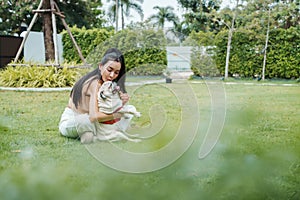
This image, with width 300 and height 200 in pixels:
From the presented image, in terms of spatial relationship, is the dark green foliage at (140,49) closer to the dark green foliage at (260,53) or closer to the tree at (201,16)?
the tree at (201,16)

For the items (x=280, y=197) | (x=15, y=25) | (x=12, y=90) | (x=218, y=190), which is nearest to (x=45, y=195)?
(x=218, y=190)

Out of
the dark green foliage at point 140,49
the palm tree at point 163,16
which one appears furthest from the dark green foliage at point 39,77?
the dark green foliage at point 140,49

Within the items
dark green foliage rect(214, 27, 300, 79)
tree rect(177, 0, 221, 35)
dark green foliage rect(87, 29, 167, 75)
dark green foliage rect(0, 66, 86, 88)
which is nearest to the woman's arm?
dark green foliage rect(87, 29, 167, 75)

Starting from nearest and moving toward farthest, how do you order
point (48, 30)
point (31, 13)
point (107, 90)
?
point (107, 90) → point (48, 30) → point (31, 13)

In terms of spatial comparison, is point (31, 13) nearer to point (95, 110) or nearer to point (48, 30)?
point (48, 30)

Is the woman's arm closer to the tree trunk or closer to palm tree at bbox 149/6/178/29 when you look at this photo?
palm tree at bbox 149/6/178/29

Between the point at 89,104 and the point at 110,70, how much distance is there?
16.1 inches

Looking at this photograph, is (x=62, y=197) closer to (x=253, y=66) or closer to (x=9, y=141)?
(x=9, y=141)

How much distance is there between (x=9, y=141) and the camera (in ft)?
6.15

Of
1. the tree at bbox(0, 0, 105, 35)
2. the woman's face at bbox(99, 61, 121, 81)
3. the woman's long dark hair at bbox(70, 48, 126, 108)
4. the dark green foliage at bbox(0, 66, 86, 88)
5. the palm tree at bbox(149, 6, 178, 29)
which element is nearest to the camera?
the woman's long dark hair at bbox(70, 48, 126, 108)

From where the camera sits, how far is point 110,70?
1.53 m

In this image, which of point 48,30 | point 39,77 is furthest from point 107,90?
point 48,30

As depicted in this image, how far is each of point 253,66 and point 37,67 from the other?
466 cm

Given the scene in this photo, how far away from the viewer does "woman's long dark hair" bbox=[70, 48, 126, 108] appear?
1.32 m
